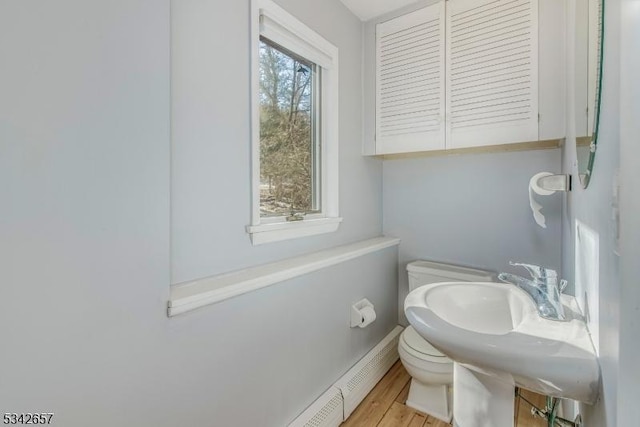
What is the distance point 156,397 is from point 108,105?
787 mm

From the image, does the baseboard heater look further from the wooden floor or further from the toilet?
the toilet

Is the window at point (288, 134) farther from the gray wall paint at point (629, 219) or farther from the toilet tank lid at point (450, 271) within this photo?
the gray wall paint at point (629, 219)

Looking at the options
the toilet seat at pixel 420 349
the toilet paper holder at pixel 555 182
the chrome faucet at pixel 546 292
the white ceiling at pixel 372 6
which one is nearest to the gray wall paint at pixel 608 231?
the chrome faucet at pixel 546 292

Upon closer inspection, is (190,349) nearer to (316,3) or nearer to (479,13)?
(316,3)

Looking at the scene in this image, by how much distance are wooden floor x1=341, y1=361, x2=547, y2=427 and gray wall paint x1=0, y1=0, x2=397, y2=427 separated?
20.7 inches

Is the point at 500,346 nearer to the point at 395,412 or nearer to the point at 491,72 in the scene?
the point at 395,412

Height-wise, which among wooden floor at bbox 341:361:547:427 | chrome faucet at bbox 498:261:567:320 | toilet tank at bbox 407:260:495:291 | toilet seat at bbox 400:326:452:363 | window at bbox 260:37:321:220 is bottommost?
wooden floor at bbox 341:361:547:427

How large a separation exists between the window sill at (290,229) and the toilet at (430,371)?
2.32 ft

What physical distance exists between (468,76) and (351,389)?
189 centimetres

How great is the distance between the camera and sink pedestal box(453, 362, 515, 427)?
0.95m

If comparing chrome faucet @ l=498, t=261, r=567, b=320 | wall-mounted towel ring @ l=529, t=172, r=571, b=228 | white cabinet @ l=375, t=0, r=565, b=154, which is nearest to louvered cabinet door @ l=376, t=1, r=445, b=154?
white cabinet @ l=375, t=0, r=565, b=154

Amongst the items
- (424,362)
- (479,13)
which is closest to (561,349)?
(424,362)

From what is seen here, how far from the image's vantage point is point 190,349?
0.89 meters

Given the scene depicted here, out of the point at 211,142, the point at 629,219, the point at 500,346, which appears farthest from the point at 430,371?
the point at 211,142
